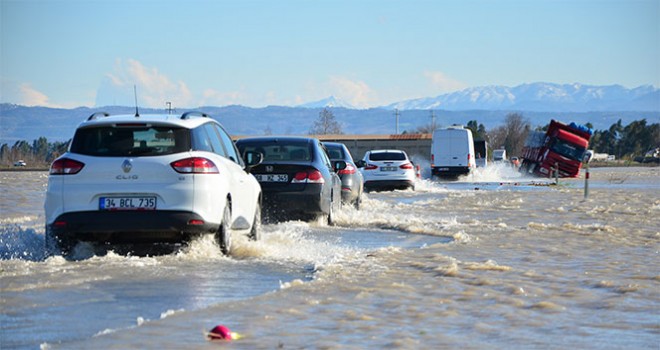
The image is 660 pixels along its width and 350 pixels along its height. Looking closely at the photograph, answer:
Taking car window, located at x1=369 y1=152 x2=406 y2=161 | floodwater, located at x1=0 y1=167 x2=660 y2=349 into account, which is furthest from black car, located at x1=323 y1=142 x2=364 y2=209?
car window, located at x1=369 y1=152 x2=406 y2=161

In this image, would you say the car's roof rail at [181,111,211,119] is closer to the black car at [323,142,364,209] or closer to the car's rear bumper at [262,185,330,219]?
the car's rear bumper at [262,185,330,219]

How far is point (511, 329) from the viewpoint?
742cm

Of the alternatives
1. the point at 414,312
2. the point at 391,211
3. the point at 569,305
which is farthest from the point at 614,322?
the point at 391,211

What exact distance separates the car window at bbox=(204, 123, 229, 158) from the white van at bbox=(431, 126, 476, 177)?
39.9 metres

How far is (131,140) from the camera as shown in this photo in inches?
438

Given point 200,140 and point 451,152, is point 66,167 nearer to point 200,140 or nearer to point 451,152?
point 200,140

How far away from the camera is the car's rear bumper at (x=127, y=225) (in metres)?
10.8

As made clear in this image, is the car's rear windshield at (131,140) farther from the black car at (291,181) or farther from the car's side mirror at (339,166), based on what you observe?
the car's side mirror at (339,166)

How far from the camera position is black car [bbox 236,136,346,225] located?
16.5 meters

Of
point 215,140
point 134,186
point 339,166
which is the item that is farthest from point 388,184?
point 134,186

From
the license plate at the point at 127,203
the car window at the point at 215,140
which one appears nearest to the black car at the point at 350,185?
the car window at the point at 215,140

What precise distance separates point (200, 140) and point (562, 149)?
43754mm

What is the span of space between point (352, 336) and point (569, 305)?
2.42m

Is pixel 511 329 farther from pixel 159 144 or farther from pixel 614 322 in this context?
pixel 159 144
